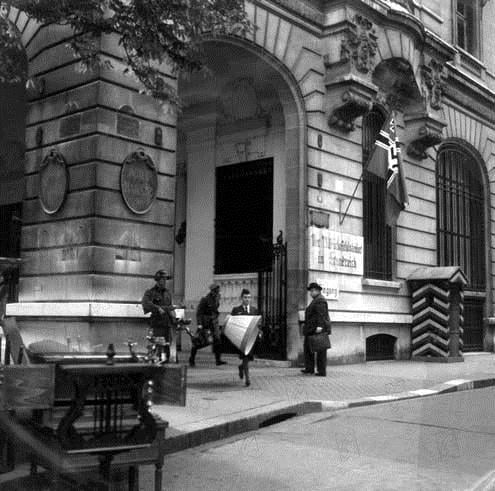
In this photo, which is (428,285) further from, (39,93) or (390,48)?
(39,93)

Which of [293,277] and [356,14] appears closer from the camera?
[293,277]

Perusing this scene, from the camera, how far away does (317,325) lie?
13328 mm

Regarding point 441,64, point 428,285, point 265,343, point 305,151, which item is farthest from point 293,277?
point 441,64

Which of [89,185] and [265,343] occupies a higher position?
[89,185]

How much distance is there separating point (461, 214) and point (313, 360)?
994 centimetres

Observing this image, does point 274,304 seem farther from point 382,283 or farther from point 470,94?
point 470,94

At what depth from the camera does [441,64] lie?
1953 cm

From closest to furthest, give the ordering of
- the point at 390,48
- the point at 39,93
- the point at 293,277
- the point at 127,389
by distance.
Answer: the point at 127,389 → the point at 39,93 → the point at 293,277 → the point at 390,48

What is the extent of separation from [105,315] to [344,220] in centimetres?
681

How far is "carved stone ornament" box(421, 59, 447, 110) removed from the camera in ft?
62.1

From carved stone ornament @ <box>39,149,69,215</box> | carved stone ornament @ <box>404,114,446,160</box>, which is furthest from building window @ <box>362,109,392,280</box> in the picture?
carved stone ornament @ <box>39,149,69,215</box>

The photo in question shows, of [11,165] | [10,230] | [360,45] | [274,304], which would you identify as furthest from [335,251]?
[11,165]

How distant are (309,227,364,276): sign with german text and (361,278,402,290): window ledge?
266mm

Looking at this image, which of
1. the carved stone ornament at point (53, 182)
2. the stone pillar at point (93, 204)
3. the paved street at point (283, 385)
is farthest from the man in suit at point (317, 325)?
the carved stone ornament at point (53, 182)
